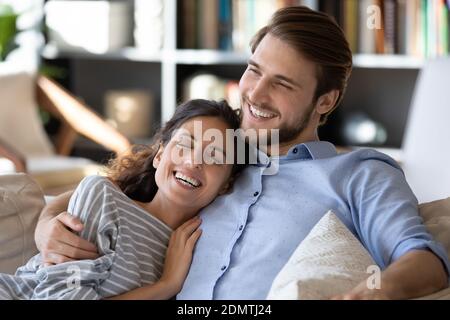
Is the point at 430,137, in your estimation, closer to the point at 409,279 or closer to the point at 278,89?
the point at 278,89

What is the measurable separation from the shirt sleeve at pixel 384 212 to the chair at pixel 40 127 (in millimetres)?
1833

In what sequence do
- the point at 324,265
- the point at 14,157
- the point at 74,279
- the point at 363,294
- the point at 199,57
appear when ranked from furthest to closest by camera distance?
the point at 199,57
the point at 14,157
the point at 74,279
the point at 324,265
the point at 363,294

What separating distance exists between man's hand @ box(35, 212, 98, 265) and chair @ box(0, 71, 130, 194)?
66.6 inches

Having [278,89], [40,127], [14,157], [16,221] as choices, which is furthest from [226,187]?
[40,127]

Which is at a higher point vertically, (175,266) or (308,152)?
(308,152)

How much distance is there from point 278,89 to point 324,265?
50 cm

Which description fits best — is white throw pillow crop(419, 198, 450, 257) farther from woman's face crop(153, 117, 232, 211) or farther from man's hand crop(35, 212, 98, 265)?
man's hand crop(35, 212, 98, 265)

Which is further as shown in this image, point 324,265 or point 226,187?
point 226,187

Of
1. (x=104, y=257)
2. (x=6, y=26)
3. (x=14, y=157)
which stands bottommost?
(x=14, y=157)

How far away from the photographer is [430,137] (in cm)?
292

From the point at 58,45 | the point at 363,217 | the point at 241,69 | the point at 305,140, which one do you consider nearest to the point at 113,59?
the point at 58,45

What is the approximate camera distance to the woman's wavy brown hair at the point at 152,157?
180 cm

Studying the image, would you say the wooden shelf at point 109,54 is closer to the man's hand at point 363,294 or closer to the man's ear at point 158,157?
A: the man's ear at point 158,157

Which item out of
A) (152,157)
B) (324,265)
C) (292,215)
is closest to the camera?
(324,265)
